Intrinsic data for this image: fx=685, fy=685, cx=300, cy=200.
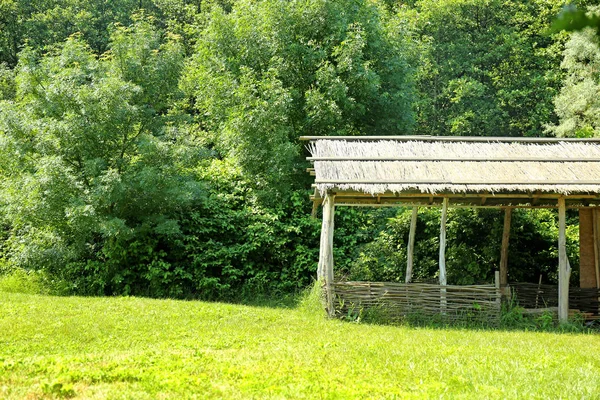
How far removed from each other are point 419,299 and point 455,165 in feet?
9.18

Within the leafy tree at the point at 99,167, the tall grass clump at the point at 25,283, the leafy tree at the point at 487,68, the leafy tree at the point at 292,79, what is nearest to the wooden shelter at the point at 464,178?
the leafy tree at the point at 292,79

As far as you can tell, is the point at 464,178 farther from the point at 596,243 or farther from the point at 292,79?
the point at 292,79

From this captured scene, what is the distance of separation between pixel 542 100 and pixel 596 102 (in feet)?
18.6

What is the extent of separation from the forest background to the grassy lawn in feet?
13.0

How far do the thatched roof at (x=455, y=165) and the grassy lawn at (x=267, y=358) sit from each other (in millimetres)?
2629

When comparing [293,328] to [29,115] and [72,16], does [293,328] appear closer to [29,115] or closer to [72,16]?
[29,115]

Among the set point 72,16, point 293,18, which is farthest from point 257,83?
point 72,16

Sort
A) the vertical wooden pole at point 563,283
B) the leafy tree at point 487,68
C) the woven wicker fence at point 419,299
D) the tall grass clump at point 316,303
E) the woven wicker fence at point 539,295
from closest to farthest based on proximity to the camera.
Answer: the woven wicker fence at point 419,299
the vertical wooden pole at point 563,283
the tall grass clump at point 316,303
the woven wicker fence at point 539,295
the leafy tree at point 487,68

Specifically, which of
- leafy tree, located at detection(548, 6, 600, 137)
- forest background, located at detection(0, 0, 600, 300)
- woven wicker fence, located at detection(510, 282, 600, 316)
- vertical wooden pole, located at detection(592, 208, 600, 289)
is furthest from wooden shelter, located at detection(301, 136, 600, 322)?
leafy tree, located at detection(548, 6, 600, 137)

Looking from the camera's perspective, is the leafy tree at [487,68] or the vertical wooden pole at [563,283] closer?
the vertical wooden pole at [563,283]

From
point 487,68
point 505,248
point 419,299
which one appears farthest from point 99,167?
point 487,68

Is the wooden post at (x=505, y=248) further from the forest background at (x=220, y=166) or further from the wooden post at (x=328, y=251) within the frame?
the wooden post at (x=328, y=251)

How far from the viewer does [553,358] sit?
919cm

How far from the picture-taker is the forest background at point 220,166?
54.0 ft
